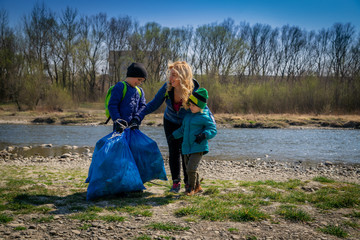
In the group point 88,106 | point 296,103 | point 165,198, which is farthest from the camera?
point 88,106

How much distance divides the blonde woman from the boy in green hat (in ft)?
0.46

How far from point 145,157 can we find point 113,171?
616 mm

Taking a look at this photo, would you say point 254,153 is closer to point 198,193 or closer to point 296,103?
point 198,193

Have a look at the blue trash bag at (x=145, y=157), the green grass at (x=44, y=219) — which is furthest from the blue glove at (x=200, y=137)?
the green grass at (x=44, y=219)

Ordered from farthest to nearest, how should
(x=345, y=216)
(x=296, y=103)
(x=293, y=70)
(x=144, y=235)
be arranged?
(x=293, y=70)
(x=296, y=103)
(x=345, y=216)
(x=144, y=235)

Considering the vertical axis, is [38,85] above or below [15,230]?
above

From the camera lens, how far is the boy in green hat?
446 cm

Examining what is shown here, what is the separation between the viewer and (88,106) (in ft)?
127

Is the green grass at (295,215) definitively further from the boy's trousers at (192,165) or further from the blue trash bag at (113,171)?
the blue trash bag at (113,171)

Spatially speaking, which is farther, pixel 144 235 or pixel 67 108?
pixel 67 108

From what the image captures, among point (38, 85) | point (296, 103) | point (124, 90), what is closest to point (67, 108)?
point (38, 85)

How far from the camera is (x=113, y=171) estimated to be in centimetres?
428

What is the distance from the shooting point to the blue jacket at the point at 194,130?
Answer: 14.8ft

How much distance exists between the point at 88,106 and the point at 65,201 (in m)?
36.0
